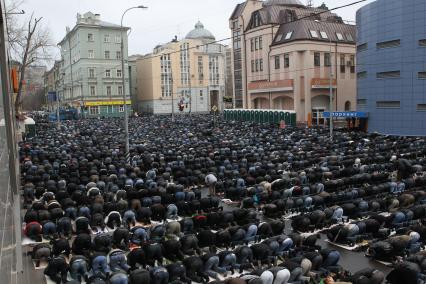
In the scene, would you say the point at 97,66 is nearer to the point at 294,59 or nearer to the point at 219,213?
the point at 294,59

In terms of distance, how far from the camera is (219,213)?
1463cm

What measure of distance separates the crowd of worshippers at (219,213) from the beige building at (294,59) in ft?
81.5

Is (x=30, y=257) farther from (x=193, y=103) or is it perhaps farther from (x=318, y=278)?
(x=193, y=103)

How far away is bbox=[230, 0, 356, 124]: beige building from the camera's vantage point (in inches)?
2135

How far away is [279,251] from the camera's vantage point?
1178 centimetres

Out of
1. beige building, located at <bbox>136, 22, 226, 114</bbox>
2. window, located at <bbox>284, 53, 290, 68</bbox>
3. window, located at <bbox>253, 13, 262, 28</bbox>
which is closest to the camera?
window, located at <bbox>284, 53, 290, 68</bbox>

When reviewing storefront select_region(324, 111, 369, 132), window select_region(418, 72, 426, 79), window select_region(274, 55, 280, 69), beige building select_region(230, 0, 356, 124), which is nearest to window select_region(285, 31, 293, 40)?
beige building select_region(230, 0, 356, 124)

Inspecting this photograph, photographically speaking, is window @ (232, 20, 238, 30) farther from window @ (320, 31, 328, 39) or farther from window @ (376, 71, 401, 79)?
window @ (376, 71, 401, 79)

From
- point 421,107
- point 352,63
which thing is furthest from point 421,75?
point 352,63

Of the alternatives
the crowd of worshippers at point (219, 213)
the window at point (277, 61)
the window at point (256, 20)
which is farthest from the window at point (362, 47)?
the window at point (256, 20)

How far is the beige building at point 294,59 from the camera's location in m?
54.2

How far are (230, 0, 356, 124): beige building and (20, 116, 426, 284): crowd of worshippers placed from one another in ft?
81.5

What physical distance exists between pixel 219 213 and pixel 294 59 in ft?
141

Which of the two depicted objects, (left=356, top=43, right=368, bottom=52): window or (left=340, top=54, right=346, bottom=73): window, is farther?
(left=340, top=54, right=346, bottom=73): window
